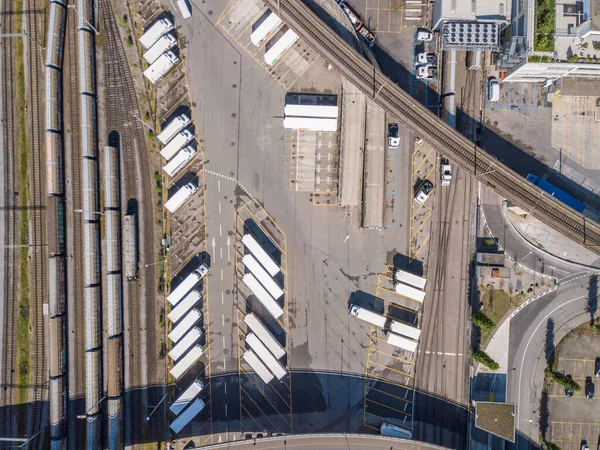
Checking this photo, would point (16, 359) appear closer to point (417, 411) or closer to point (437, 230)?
point (417, 411)

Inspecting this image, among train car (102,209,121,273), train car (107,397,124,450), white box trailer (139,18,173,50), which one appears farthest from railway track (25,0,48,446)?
white box trailer (139,18,173,50)

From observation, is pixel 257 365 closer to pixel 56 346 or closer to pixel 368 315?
pixel 368 315

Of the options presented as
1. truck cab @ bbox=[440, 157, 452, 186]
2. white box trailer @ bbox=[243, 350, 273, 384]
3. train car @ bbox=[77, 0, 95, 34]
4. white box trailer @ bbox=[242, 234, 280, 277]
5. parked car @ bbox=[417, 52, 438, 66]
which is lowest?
white box trailer @ bbox=[243, 350, 273, 384]

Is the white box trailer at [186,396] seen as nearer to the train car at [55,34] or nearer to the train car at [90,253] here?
the train car at [90,253]

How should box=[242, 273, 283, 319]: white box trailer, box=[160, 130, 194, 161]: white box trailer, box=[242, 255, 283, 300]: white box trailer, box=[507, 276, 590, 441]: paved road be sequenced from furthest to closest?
box=[507, 276, 590, 441]: paved road
box=[242, 273, 283, 319]: white box trailer
box=[242, 255, 283, 300]: white box trailer
box=[160, 130, 194, 161]: white box trailer

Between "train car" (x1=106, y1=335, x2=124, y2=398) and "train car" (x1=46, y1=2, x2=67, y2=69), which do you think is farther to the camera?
"train car" (x1=106, y1=335, x2=124, y2=398)

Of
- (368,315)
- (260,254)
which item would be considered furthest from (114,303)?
(368,315)

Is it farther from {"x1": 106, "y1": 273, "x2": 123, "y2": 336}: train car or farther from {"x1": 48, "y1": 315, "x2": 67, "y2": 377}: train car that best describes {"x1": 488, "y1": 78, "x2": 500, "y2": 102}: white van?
{"x1": 48, "y1": 315, "x2": 67, "y2": 377}: train car
